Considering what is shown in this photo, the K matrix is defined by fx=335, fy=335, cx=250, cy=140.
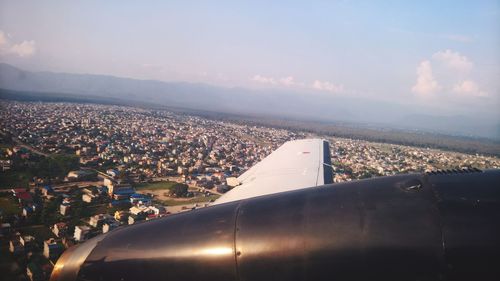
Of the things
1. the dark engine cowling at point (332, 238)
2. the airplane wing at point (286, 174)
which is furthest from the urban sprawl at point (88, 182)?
the airplane wing at point (286, 174)

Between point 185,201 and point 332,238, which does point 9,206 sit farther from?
point 332,238

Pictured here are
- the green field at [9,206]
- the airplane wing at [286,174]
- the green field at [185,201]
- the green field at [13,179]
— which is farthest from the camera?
the green field at [185,201]

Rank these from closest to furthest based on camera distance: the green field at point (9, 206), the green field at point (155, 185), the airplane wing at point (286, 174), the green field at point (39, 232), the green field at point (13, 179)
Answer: the airplane wing at point (286, 174), the green field at point (39, 232), the green field at point (9, 206), the green field at point (13, 179), the green field at point (155, 185)

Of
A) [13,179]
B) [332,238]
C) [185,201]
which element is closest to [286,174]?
[332,238]

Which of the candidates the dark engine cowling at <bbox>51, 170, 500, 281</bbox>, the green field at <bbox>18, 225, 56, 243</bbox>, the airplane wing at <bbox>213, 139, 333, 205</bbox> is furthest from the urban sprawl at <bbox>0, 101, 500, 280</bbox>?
the airplane wing at <bbox>213, 139, 333, 205</bbox>

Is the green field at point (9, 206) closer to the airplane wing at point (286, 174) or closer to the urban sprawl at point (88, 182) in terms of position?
the urban sprawl at point (88, 182)

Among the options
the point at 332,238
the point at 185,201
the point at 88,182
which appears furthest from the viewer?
the point at 88,182

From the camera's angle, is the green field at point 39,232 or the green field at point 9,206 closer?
the green field at point 39,232
